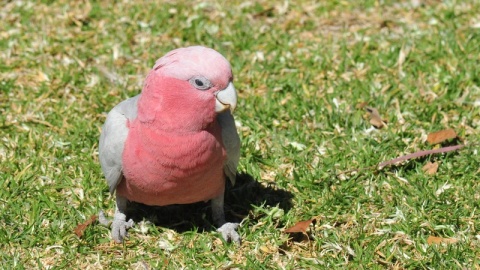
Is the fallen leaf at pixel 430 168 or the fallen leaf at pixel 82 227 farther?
the fallen leaf at pixel 430 168

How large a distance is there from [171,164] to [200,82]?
44cm

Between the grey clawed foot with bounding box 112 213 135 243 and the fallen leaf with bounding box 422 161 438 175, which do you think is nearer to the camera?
the grey clawed foot with bounding box 112 213 135 243

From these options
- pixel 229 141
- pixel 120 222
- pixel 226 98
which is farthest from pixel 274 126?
pixel 226 98

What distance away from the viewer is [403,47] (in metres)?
5.80

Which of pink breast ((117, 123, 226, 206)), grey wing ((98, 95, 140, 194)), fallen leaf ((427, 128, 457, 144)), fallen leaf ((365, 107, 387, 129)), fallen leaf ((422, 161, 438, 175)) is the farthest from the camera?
fallen leaf ((365, 107, 387, 129))

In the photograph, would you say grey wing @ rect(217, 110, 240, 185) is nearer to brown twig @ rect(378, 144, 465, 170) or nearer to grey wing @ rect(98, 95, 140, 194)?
grey wing @ rect(98, 95, 140, 194)

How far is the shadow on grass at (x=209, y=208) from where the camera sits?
4.21 meters

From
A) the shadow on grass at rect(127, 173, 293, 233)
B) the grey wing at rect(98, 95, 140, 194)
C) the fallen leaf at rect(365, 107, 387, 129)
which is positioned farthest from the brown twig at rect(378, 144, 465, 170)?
the grey wing at rect(98, 95, 140, 194)

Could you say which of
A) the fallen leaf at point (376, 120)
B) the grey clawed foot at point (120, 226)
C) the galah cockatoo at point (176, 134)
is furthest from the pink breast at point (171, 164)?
the fallen leaf at point (376, 120)

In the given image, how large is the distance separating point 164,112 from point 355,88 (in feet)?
7.25

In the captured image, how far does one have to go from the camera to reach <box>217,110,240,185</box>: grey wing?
376 centimetres

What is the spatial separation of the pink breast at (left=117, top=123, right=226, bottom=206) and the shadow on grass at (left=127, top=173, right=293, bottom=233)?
15.0 inches

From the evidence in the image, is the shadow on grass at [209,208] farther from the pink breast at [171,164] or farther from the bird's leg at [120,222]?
the pink breast at [171,164]

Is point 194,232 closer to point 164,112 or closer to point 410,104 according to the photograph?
point 164,112
